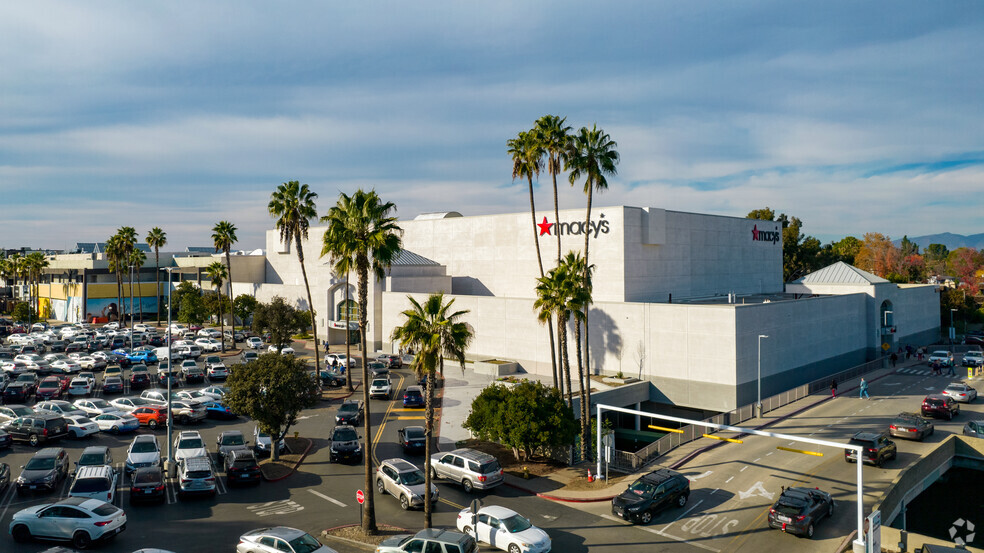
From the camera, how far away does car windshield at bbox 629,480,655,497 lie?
27.1 meters

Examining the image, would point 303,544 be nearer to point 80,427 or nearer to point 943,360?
point 80,427

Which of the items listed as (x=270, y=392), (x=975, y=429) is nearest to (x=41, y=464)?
(x=270, y=392)

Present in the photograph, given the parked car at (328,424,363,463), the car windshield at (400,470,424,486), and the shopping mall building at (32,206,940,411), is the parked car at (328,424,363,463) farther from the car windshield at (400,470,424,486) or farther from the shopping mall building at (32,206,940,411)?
the shopping mall building at (32,206,940,411)

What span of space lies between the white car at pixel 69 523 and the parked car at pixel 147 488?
4.01 metres

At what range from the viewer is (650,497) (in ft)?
87.9

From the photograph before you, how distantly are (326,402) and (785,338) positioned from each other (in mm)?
40209

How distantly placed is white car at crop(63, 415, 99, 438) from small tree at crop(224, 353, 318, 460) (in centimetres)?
1280

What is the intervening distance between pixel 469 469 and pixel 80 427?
86.4 feet

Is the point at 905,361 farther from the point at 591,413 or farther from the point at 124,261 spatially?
the point at 124,261

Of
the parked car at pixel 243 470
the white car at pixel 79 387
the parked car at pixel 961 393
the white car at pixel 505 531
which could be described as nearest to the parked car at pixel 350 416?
the parked car at pixel 243 470

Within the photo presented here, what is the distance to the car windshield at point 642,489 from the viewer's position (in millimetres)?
27078

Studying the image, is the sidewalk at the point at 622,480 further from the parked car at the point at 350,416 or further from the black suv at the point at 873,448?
the black suv at the point at 873,448

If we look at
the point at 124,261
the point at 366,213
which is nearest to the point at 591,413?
the point at 366,213

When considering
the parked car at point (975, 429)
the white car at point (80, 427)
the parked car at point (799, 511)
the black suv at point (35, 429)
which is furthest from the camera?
the parked car at point (975, 429)
